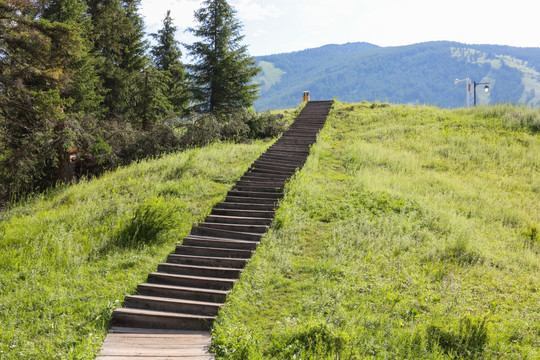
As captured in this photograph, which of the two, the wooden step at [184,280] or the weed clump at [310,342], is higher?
the wooden step at [184,280]

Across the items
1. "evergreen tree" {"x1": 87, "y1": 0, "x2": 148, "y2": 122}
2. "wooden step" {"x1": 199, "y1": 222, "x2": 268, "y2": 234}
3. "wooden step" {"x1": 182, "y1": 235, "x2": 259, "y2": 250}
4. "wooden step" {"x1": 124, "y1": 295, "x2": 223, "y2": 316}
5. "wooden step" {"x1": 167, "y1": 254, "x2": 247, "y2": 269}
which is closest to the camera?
"wooden step" {"x1": 124, "y1": 295, "x2": 223, "y2": 316}

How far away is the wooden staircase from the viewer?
256 inches

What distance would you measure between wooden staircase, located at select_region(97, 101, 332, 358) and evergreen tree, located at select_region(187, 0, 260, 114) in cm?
949

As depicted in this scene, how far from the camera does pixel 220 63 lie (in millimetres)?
22203

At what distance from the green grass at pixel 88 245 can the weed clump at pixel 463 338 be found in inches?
207

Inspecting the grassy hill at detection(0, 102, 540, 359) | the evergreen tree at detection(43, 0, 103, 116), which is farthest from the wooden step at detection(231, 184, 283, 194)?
the evergreen tree at detection(43, 0, 103, 116)

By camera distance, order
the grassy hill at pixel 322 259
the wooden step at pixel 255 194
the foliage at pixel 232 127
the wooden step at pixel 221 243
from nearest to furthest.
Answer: the grassy hill at pixel 322 259 < the wooden step at pixel 221 243 < the wooden step at pixel 255 194 < the foliage at pixel 232 127

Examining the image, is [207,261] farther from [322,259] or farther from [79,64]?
[79,64]

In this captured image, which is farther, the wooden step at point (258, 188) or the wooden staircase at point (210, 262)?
the wooden step at point (258, 188)

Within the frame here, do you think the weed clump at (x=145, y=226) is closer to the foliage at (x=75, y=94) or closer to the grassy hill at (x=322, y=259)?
the grassy hill at (x=322, y=259)

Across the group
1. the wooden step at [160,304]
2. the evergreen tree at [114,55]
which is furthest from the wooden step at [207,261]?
the evergreen tree at [114,55]

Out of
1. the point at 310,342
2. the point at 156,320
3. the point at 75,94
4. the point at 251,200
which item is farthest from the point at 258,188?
the point at 75,94

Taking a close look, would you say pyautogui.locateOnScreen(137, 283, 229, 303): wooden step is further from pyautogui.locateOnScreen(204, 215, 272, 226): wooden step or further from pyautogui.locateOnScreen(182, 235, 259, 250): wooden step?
pyautogui.locateOnScreen(204, 215, 272, 226): wooden step

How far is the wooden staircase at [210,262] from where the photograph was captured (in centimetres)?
649
